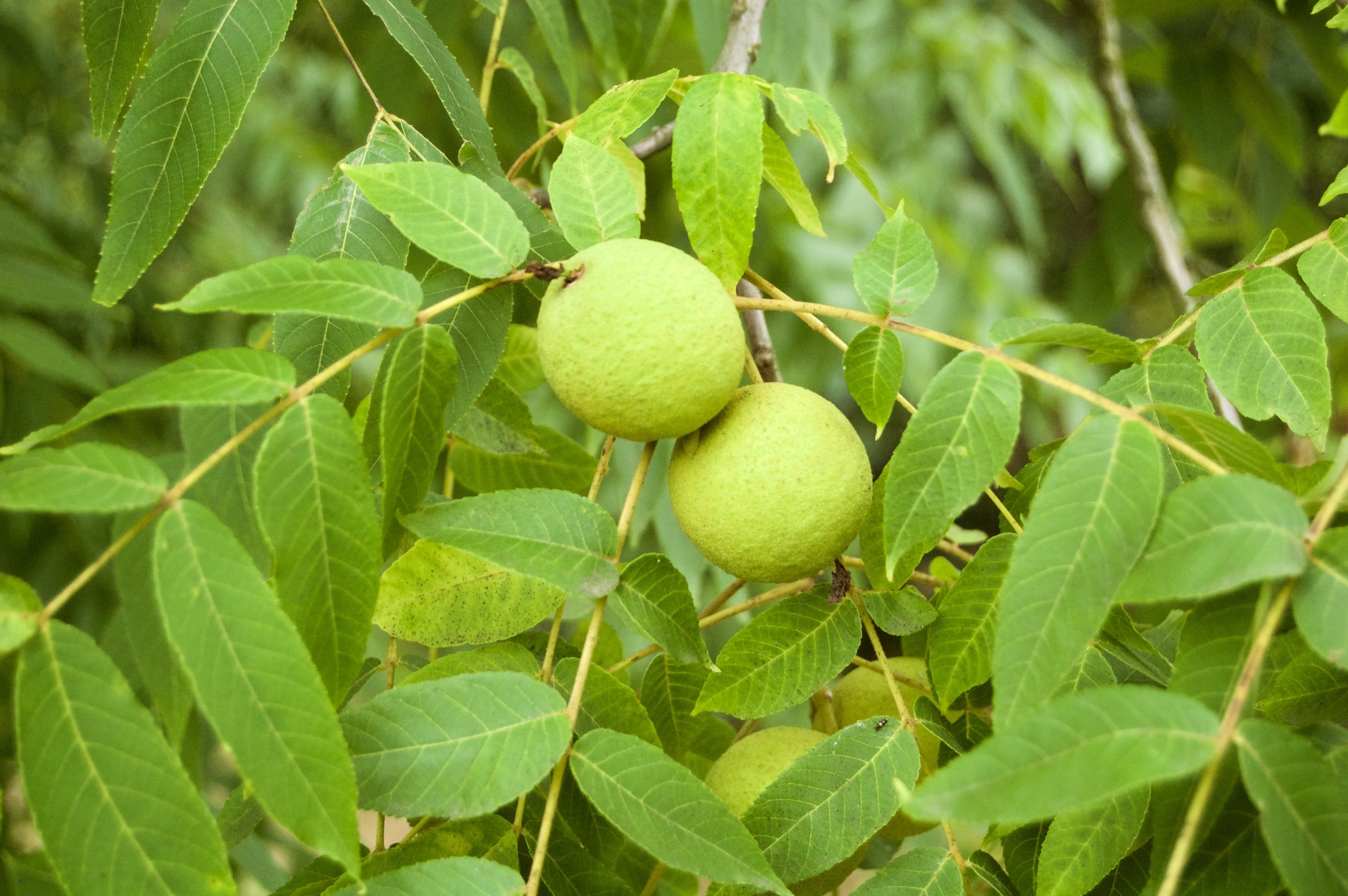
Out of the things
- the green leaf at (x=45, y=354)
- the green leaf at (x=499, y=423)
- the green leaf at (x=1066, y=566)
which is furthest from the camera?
the green leaf at (x=45, y=354)

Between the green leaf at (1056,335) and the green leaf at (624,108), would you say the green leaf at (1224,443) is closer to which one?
the green leaf at (1056,335)

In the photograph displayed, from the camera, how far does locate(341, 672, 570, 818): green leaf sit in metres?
0.81

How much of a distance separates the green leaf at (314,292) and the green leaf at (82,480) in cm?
13

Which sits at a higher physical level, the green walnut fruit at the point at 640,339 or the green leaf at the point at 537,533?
the green walnut fruit at the point at 640,339

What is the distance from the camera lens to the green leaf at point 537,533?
904 millimetres

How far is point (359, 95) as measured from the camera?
190cm

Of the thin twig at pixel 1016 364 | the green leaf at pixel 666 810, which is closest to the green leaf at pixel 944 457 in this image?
the thin twig at pixel 1016 364

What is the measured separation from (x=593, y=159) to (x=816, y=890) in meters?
0.84

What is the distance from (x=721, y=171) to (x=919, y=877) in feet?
2.34

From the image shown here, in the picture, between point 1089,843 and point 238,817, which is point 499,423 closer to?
point 238,817

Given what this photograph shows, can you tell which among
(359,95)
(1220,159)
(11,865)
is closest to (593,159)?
(359,95)

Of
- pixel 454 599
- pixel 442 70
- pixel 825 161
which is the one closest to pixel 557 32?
pixel 442 70

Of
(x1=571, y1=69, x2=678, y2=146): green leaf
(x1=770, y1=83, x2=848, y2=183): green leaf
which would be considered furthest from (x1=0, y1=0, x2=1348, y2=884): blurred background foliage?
(x1=770, y1=83, x2=848, y2=183): green leaf

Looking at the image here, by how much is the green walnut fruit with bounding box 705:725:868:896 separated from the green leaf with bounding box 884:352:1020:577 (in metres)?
0.34
